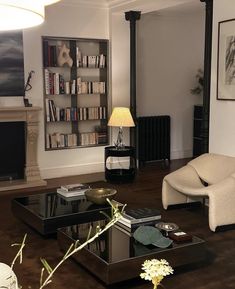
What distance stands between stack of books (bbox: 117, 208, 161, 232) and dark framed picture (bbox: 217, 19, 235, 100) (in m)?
1.92

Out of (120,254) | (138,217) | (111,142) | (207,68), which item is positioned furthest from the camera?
(111,142)

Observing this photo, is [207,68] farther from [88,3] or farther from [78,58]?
[88,3]

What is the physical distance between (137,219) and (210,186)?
1.12 m

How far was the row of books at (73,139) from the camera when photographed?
6.66 m

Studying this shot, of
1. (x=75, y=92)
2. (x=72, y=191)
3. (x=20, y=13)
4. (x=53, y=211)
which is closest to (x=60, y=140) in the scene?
(x=75, y=92)

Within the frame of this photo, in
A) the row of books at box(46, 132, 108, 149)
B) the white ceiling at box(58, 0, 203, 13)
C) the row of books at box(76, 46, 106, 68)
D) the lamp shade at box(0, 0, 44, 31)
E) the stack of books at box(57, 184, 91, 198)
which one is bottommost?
the stack of books at box(57, 184, 91, 198)

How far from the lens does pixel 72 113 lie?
267 inches

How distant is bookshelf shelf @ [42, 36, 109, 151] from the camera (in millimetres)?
6526

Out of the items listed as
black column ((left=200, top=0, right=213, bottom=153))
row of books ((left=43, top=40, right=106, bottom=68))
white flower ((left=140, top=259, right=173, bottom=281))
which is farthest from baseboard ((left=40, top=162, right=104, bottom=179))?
white flower ((left=140, top=259, right=173, bottom=281))

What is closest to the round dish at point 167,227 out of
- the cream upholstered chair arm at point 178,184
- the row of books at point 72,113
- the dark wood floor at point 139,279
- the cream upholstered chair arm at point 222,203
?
the dark wood floor at point 139,279

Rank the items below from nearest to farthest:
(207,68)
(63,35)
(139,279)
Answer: (139,279) < (207,68) < (63,35)

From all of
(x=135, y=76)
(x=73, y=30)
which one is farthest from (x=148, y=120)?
(x=73, y=30)

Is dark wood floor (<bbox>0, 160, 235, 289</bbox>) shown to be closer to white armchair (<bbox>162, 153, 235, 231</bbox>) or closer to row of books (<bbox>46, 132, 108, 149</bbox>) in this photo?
white armchair (<bbox>162, 153, 235, 231</bbox>)

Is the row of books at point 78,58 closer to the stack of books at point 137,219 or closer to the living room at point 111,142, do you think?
the living room at point 111,142
